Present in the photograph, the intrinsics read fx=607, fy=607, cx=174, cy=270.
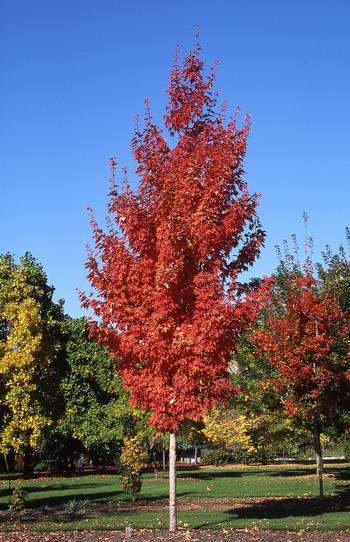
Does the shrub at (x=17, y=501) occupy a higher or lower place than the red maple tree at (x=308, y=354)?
lower

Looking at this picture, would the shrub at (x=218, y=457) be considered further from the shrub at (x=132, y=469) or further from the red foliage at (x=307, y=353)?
the red foliage at (x=307, y=353)

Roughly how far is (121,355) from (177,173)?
395cm

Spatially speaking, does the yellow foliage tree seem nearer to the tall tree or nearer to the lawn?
the tall tree

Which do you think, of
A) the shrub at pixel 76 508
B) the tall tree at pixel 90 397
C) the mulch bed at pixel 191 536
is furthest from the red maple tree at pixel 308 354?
the tall tree at pixel 90 397

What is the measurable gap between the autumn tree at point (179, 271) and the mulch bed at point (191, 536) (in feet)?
3.62

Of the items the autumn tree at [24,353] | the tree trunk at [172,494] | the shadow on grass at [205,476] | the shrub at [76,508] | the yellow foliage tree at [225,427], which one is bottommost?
the shadow on grass at [205,476]

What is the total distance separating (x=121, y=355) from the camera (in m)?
12.6

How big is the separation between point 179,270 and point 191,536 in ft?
16.0

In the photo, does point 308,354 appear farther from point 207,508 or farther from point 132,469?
point 132,469

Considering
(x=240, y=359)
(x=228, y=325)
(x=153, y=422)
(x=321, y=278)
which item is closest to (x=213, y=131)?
(x=228, y=325)

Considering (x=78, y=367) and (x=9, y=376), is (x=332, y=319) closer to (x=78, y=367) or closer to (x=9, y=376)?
(x=9, y=376)

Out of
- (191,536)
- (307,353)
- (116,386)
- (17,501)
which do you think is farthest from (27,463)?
(191,536)

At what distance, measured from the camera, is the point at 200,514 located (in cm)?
1694

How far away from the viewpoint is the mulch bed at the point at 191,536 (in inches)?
413
